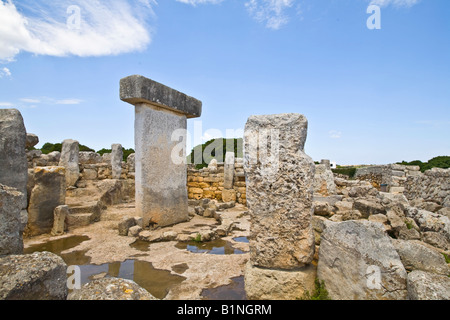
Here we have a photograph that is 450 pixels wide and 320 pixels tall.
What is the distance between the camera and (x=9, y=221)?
2045mm

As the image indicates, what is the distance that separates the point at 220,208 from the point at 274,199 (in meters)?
5.25

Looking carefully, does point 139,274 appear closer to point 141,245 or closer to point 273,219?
point 141,245

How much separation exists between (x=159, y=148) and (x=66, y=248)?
8.16ft

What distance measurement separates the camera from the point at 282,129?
101 inches

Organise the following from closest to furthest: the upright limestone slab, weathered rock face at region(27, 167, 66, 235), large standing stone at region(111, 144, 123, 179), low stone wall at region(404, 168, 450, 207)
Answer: low stone wall at region(404, 168, 450, 207) → weathered rock face at region(27, 167, 66, 235) → the upright limestone slab → large standing stone at region(111, 144, 123, 179)

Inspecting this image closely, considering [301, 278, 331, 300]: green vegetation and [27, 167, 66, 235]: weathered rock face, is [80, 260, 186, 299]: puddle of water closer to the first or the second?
[301, 278, 331, 300]: green vegetation

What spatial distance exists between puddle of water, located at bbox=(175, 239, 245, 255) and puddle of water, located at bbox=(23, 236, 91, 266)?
4.83 feet

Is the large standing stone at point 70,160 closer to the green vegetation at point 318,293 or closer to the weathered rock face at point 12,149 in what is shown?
the weathered rock face at point 12,149

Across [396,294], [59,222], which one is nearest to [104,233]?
[59,222]

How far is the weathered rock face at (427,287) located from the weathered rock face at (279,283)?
2.70 ft

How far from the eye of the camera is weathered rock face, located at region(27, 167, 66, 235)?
5.06m

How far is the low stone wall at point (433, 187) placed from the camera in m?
4.50

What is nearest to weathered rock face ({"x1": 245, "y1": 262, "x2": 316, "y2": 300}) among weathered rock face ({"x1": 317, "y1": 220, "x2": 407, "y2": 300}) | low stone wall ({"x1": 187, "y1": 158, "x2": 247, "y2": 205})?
weathered rock face ({"x1": 317, "y1": 220, "x2": 407, "y2": 300})
